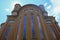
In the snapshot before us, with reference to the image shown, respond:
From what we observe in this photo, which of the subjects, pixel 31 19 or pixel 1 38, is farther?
pixel 31 19

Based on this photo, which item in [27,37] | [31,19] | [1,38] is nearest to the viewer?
[27,37]

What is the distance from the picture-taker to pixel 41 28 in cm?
2153

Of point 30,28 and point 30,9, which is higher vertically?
point 30,9

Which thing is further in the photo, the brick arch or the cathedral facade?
the brick arch

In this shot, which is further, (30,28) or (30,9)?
(30,9)

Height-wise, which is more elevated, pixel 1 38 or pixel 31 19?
pixel 31 19

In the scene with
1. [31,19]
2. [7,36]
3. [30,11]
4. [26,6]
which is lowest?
[7,36]

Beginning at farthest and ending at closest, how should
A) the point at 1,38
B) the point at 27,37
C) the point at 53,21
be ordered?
the point at 53,21, the point at 1,38, the point at 27,37

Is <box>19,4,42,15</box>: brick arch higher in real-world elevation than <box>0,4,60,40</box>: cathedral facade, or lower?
higher

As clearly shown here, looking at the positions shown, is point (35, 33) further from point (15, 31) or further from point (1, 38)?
point (1, 38)

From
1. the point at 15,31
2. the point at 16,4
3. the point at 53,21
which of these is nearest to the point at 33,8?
the point at 53,21

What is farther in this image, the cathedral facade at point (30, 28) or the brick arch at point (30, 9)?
the brick arch at point (30, 9)

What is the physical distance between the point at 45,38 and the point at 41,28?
3.07 m

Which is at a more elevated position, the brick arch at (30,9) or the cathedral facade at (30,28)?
the brick arch at (30,9)
